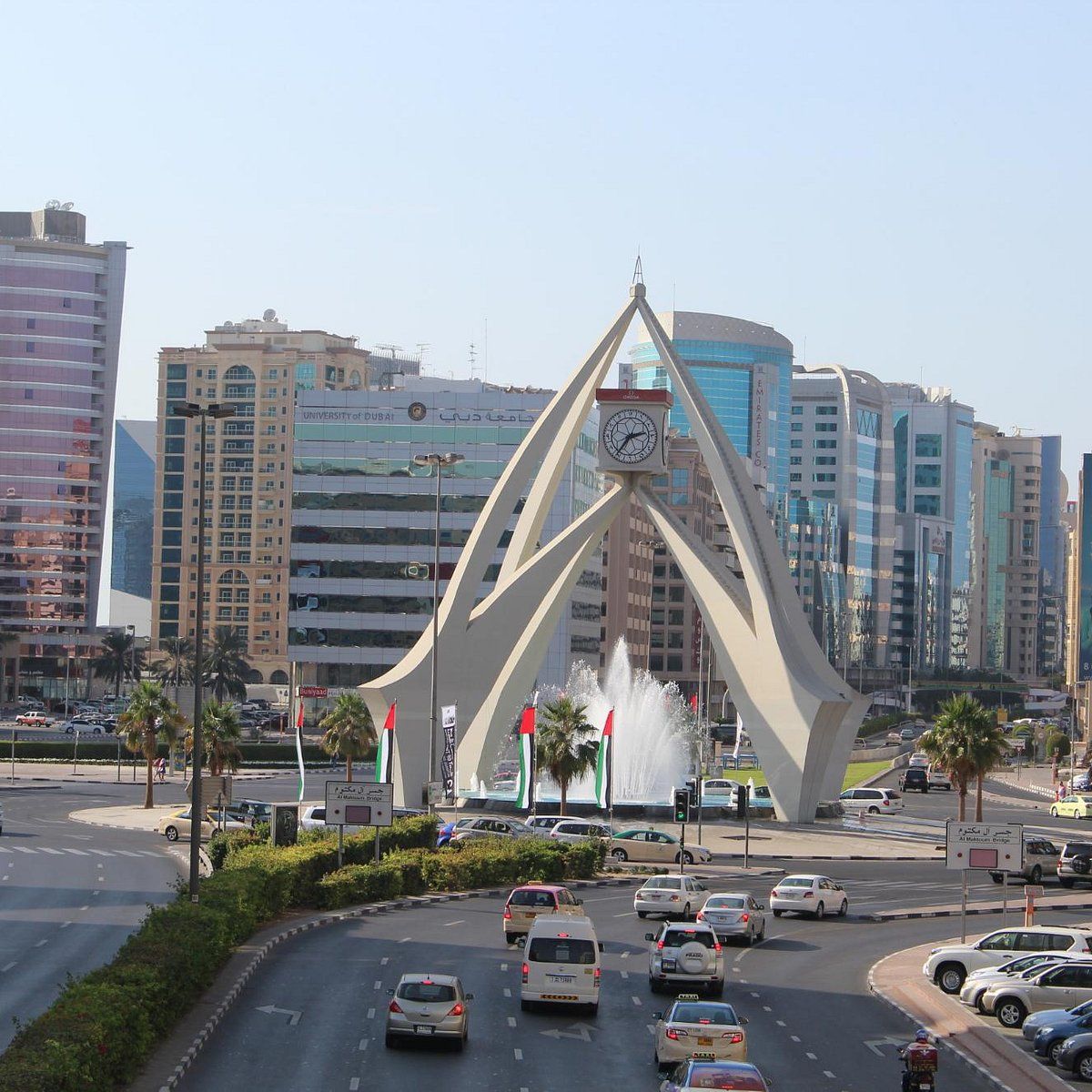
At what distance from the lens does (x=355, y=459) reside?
409 feet

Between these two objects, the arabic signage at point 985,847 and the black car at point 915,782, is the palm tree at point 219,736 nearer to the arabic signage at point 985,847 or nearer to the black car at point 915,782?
the black car at point 915,782

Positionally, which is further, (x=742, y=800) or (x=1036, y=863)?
(x=742, y=800)

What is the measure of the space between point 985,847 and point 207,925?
16597 mm

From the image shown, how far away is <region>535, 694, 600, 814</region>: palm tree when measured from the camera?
217ft

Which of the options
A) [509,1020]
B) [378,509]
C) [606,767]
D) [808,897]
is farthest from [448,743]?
[378,509]

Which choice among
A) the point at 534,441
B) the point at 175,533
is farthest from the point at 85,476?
the point at 534,441

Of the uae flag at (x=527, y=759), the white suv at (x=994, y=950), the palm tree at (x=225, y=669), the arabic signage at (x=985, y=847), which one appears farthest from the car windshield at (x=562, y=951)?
the palm tree at (x=225, y=669)

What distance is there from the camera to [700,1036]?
1000 inches

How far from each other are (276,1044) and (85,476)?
15716 centimetres

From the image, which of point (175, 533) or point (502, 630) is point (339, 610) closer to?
point (502, 630)

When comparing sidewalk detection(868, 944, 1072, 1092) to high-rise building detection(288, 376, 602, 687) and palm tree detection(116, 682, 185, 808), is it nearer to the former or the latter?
palm tree detection(116, 682, 185, 808)

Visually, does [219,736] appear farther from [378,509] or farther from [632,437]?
[378,509]

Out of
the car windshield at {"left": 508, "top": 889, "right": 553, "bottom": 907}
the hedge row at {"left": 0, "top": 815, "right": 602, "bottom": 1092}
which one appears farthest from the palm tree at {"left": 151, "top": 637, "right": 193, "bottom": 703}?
the car windshield at {"left": 508, "top": 889, "right": 553, "bottom": 907}

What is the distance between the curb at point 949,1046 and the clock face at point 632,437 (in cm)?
3812
